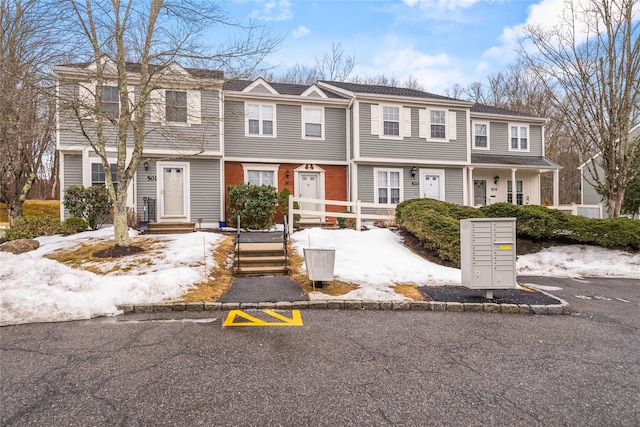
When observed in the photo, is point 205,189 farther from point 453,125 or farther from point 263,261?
point 453,125

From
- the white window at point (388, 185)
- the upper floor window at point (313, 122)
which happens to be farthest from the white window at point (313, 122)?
the white window at point (388, 185)

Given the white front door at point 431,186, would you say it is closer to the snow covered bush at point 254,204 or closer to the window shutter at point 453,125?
the window shutter at point 453,125

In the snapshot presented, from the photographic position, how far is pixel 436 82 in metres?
32.8

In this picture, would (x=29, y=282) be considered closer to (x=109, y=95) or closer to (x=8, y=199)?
(x=109, y=95)

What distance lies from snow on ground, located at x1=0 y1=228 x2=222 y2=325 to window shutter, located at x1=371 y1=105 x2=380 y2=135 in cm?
1063

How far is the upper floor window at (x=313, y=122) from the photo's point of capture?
49.6 feet

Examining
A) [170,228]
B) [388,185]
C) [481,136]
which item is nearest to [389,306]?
[170,228]

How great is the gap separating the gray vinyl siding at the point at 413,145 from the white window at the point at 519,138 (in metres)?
4.28

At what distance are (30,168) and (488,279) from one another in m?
17.3

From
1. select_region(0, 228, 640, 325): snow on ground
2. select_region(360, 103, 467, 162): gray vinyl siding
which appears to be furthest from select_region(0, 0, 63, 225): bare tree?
select_region(360, 103, 467, 162): gray vinyl siding

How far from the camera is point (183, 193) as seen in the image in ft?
44.2

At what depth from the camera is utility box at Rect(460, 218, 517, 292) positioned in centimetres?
539

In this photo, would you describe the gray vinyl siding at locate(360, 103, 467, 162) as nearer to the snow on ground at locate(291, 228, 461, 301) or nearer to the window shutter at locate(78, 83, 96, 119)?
the snow on ground at locate(291, 228, 461, 301)

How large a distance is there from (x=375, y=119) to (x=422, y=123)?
2.32 metres
